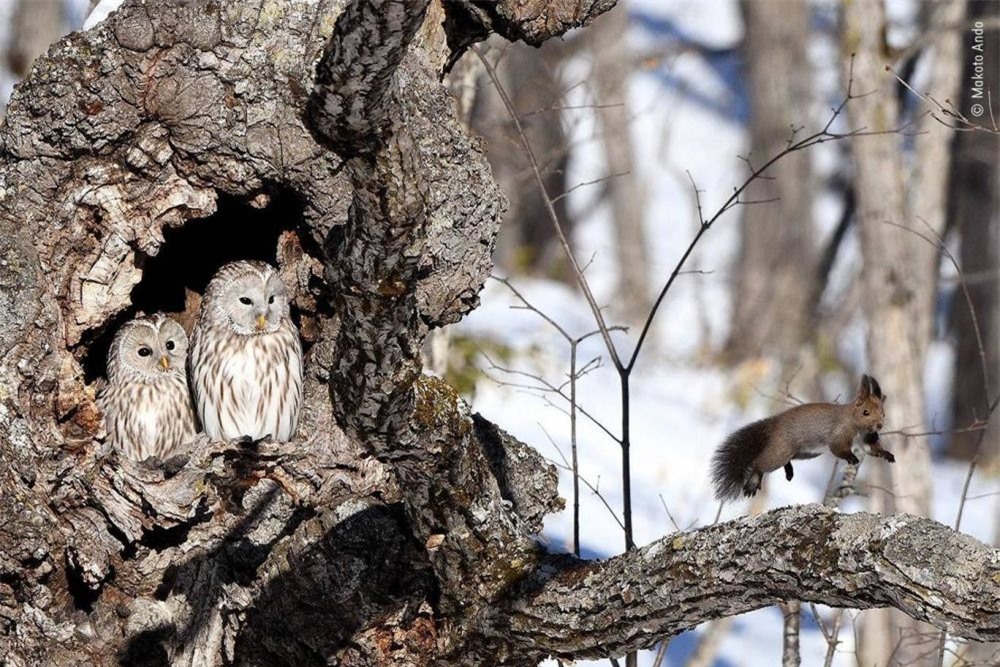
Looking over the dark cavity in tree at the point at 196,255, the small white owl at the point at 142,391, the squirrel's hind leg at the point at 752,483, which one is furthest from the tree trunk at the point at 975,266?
the squirrel's hind leg at the point at 752,483

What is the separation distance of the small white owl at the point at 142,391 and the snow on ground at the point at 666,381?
145cm

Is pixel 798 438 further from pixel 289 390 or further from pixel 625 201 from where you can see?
pixel 625 201

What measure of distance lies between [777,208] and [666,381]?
3651 mm

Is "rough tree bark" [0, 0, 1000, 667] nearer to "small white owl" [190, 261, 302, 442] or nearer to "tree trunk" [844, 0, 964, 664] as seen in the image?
"small white owl" [190, 261, 302, 442]

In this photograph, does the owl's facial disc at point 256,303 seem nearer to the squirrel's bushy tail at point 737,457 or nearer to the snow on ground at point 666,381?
the snow on ground at point 666,381

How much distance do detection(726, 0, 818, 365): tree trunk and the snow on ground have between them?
22.5 inches

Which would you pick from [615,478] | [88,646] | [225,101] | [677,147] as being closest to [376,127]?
[225,101]

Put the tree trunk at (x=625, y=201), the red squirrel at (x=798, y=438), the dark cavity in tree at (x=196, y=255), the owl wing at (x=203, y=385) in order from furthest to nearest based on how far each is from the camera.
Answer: the tree trunk at (x=625, y=201)
the owl wing at (x=203, y=385)
the dark cavity in tree at (x=196, y=255)
the red squirrel at (x=798, y=438)

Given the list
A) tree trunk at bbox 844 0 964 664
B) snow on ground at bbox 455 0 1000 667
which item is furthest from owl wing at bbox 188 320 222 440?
tree trunk at bbox 844 0 964 664

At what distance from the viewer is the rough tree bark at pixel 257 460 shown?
14.5ft

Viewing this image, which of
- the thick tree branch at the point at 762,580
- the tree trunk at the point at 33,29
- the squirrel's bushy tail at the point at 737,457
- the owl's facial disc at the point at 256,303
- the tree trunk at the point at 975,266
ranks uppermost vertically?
the tree trunk at the point at 975,266

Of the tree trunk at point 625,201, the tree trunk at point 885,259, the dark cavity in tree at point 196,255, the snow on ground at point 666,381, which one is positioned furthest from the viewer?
the tree trunk at point 625,201

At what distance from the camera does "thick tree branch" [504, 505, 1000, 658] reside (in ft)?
11.7

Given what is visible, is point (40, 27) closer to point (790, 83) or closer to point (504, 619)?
point (790, 83)
